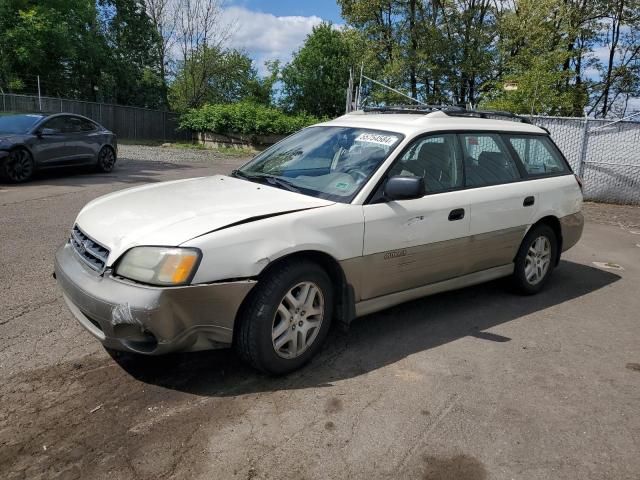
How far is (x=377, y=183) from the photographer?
4.08 metres

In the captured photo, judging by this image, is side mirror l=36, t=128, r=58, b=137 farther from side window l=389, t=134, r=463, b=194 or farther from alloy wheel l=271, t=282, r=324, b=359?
alloy wheel l=271, t=282, r=324, b=359

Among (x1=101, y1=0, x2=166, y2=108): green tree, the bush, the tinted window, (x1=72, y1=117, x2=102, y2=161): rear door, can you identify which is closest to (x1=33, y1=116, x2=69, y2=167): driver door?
(x1=72, y1=117, x2=102, y2=161): rear door

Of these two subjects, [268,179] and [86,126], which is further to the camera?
[86,126]

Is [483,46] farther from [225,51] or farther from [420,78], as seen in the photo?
[225,51]

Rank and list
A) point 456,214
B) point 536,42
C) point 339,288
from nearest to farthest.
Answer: point 339,288 → point 456,214 → point 536,42

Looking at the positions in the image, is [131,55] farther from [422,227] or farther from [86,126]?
[422,227]

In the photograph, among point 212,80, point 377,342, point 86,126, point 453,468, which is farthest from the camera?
point 212,80

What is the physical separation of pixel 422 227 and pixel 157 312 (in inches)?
82.5

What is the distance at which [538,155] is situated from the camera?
5691 millimetres

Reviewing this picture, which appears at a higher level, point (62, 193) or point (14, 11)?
point (14, 11)

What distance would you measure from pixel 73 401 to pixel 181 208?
4.24 ft

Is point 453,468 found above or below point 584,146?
below

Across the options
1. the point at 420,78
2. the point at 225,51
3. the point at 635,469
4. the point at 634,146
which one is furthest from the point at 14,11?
the point at 635,469

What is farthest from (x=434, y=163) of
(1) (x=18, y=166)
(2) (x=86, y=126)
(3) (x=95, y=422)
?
(2) (x=86, y=126)
